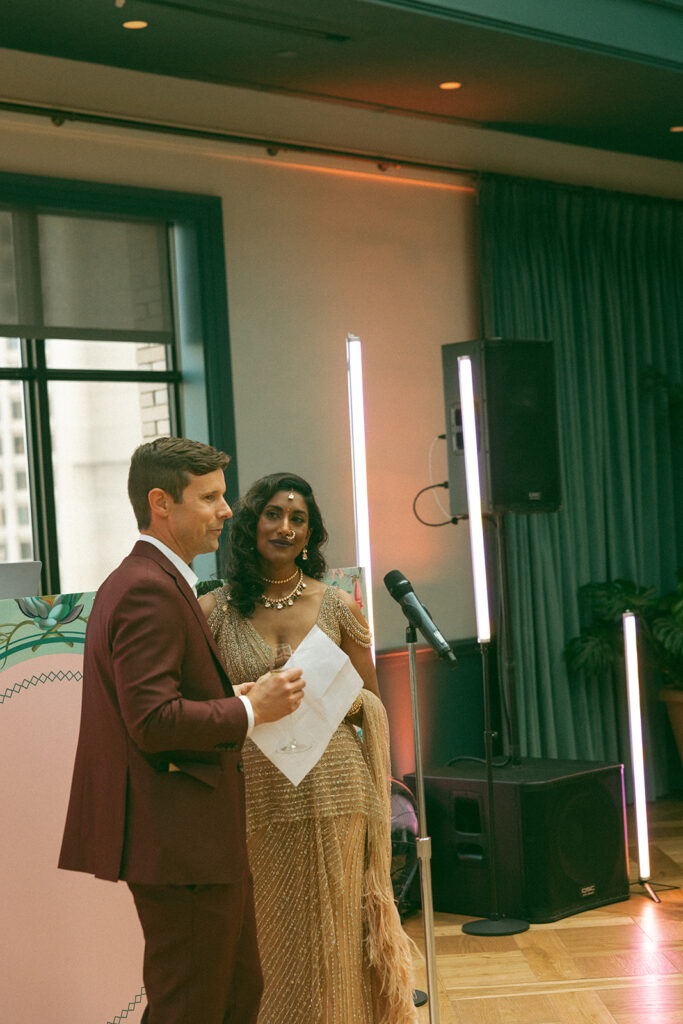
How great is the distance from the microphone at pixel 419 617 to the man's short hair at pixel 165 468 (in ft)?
2.36

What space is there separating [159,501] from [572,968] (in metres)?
2.32

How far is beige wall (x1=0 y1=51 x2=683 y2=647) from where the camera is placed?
182 inches

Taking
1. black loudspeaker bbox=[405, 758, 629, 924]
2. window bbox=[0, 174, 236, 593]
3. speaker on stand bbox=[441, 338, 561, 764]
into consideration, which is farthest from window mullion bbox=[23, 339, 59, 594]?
black loudspeaker bbox=[405, 758, 629, 924]

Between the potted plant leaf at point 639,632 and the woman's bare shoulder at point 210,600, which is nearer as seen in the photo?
the woman's bare shoulder at point 210,600

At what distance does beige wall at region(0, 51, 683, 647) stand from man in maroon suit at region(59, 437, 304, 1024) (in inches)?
106

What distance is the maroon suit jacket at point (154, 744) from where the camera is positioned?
2.03 meters

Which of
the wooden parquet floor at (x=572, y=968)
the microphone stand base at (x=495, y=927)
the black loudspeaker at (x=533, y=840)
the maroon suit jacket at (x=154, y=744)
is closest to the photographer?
the maroon suit jacket at (x=154, y=744)

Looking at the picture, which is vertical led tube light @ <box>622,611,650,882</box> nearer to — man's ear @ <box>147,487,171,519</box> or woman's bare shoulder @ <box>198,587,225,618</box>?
woman's bare shoulder @ <box>198,587,225,618</box>

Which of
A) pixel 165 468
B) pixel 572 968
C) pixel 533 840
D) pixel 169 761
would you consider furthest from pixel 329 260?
pixel 169 761

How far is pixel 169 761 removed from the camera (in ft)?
6.81

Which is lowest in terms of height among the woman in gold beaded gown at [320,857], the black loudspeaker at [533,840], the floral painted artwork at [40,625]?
the black loudspeaker at [533,840]

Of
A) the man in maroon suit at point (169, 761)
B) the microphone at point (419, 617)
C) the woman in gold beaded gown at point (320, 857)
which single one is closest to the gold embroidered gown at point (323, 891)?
the woman in gold beaded gown at point (320, 857)

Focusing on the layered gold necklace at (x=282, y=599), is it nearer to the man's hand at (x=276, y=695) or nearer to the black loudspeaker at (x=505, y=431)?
the man's hand at (x=276, y=695)

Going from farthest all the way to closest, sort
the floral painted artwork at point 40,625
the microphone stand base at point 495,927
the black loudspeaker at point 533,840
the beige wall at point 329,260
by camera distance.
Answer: the beige wall at point 329,260 < the black loudspeaker at point 533,840 < the microphone stand base at point 495,927 < the floral painted artwork at point 40,625
